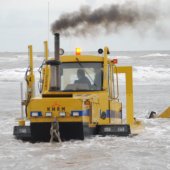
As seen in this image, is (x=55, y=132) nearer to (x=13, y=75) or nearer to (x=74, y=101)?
(x=74, y=101)

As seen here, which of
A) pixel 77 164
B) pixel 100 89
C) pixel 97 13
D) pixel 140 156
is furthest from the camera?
pixel 97 13

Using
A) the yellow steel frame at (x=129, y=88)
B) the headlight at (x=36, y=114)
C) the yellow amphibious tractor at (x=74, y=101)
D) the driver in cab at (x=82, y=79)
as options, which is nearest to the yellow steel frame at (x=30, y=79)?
the yellow amphibious tractor at (x=74, y=101)

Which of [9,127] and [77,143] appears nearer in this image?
[77,143]

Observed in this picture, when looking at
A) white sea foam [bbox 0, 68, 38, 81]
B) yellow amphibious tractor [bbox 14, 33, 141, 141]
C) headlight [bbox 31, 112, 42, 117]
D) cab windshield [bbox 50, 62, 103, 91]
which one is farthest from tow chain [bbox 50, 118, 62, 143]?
white sea foam [bbox 0, 68, 38, 81]

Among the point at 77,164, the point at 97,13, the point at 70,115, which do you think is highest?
the point at 97,13

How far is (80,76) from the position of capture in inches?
478

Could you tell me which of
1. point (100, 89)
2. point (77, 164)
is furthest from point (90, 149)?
point (100, 89)

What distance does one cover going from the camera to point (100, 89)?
1202cm

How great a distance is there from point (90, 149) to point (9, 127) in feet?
16.5

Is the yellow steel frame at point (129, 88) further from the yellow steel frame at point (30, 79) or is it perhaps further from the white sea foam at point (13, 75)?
the white sea foam at point (13, 75)

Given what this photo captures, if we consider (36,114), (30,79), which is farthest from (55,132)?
(30,79)

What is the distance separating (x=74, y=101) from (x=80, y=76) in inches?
68.5

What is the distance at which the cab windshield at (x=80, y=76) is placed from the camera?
12047 mm

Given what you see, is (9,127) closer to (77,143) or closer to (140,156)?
(77,143)
